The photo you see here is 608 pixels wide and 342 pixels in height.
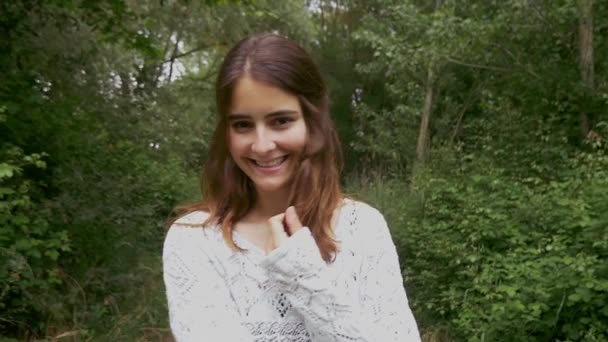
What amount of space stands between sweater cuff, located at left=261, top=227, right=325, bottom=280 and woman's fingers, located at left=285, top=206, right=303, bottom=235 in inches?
2.6

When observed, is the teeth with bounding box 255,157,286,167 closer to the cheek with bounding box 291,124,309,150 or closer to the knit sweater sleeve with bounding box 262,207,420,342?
the cheek with bounding box 291,124,309,150

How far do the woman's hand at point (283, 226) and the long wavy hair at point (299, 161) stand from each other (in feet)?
0.27

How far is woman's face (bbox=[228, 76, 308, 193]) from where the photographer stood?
1.58 meters

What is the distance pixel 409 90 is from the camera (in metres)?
17.6

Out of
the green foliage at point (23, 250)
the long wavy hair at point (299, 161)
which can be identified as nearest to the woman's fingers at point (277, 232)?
the long wavy hair at point (299, 161)

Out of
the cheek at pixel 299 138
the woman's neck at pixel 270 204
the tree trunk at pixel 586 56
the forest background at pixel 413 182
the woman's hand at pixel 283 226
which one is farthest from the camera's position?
the tree trunk at pixel 586 56

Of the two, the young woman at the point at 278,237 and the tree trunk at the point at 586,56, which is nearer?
the young woman at the point at 278,237

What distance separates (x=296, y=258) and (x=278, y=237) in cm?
9

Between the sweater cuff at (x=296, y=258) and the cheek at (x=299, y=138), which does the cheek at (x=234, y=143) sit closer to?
the cheek at (x=299, y=138)

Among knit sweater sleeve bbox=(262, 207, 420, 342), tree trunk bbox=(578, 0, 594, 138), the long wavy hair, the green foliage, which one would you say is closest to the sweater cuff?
knit sweater sleeve bbox=(262, 207, 420, 342)

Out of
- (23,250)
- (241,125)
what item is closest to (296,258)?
(241,125)

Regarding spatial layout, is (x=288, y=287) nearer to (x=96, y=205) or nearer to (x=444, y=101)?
(x=96, y=205)

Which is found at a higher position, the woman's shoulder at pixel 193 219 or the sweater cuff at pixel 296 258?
the woman's shoulder at pixel 193 219

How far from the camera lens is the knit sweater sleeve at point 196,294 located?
150cm
